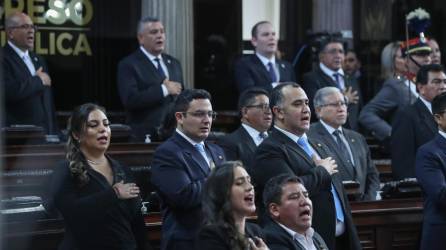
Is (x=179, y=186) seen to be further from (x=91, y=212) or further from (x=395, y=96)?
(x=395, y=96)

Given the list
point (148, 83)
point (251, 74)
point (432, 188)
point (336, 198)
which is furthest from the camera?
point (251, 74)

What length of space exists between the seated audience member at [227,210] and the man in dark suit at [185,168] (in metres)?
0.63

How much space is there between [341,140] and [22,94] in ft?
8.25

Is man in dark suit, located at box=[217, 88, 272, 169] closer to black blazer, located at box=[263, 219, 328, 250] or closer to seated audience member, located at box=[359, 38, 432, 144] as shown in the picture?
black blazer, located at box=[263, 219, 328, 250]

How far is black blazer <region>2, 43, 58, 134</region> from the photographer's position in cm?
861

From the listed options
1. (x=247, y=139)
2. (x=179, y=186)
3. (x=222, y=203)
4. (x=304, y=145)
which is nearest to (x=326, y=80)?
(x=247, y=139)

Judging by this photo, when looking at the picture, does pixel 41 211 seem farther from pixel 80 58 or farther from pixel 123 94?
pixel 80 58

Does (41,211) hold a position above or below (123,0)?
below

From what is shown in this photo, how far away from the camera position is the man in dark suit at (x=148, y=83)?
873cm

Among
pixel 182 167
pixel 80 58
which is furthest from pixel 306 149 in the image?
pixel 80 58

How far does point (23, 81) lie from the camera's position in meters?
8.69

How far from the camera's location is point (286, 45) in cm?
1318

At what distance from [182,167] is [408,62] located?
4013 mm

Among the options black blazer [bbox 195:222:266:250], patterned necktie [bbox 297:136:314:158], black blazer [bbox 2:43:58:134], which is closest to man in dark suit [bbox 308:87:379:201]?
patterned necktie [bbox 297:136:314:158]
